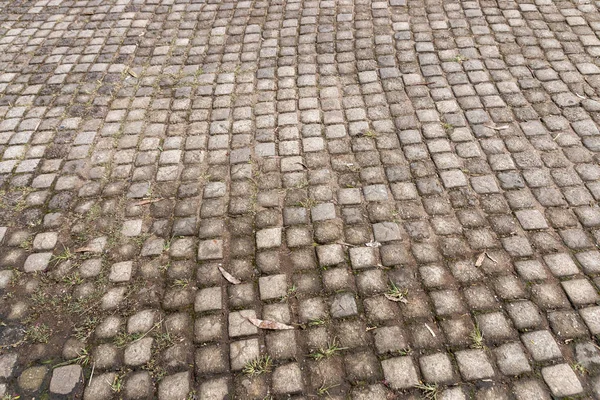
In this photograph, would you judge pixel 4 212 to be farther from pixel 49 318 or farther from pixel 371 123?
pixel 371 123

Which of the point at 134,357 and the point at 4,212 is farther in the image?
the point at 4,212

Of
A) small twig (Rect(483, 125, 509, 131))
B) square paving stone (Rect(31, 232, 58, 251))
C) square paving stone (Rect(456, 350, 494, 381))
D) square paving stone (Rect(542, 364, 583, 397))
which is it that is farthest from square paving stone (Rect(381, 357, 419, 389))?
square paving stone (Rect(31, 232, 58, 251))

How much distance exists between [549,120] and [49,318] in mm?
4192

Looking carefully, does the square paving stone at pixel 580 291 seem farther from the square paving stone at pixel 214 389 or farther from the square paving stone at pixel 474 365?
the square paving stone at pixel 214 389

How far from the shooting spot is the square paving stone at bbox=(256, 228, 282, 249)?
3301 mm

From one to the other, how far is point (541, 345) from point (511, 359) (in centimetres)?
21

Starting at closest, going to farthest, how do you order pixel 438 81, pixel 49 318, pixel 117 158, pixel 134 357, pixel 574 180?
pixel 134 357 → pixel 49 318 → pixel 574 180 → pixel 117 158 → pixel 438 81

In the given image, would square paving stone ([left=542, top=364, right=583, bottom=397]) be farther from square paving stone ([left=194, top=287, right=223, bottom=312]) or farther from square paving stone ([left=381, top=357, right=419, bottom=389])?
square paving stone ([left=194, top=287, right=223, bottom=312])

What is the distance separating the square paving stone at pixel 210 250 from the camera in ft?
10.7

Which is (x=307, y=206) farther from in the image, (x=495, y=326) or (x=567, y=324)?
(x=567, y=324)

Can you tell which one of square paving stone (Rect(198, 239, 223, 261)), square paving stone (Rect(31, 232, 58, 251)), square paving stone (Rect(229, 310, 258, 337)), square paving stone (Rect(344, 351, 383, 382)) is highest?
square paving stone (Rect(31, 232, 58, 251))

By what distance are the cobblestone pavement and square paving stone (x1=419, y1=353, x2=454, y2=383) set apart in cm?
1

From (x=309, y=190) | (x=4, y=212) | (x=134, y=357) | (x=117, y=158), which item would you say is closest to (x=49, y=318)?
(x=134, y=357)

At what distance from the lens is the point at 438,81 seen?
4.61 meters
